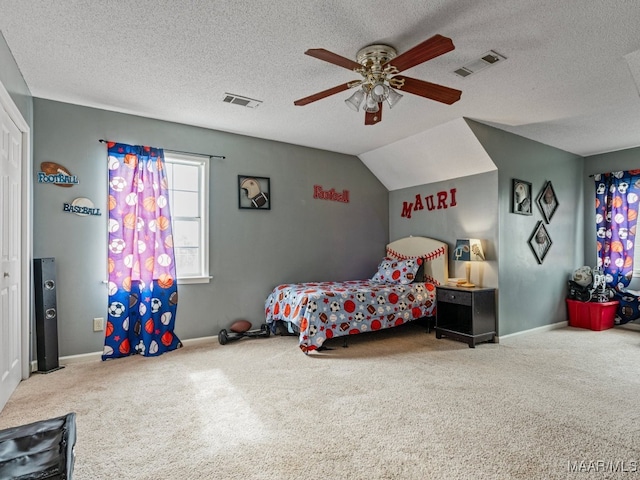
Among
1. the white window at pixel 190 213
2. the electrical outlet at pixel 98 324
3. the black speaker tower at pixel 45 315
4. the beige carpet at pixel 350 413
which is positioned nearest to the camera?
the beige carpet at pixel 350 413

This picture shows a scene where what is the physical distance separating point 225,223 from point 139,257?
1018 millimetres

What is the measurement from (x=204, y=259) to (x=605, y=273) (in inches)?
217

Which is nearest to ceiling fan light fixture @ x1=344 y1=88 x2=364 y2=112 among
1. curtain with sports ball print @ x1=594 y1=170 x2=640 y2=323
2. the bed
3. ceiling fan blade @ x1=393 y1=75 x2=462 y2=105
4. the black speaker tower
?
ceiling fan blade @ x1=393 y1=75 x2=462 y2=105

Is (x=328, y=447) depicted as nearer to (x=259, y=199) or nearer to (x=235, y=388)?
(x=235, y=388)

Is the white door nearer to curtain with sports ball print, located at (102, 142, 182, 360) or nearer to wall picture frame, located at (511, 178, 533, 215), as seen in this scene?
curtain with sports ball print, located at (102, 142, 182, 360)

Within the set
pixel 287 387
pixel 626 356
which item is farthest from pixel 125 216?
pixel 626 356

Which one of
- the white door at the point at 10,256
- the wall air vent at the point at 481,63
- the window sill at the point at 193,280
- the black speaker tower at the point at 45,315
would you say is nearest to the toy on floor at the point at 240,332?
the window sill at the point at 193,280

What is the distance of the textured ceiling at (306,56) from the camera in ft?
6.95

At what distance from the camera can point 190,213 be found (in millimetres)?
4211

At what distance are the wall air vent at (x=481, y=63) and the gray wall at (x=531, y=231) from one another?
1.22 m

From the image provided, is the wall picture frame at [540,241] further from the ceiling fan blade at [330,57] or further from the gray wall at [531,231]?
the ceiling fan blade at [330,57]

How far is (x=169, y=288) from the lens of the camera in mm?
3877

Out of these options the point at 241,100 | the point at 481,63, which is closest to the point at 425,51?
the point at 481,63

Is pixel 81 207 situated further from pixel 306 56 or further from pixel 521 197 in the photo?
pixel 521 197
